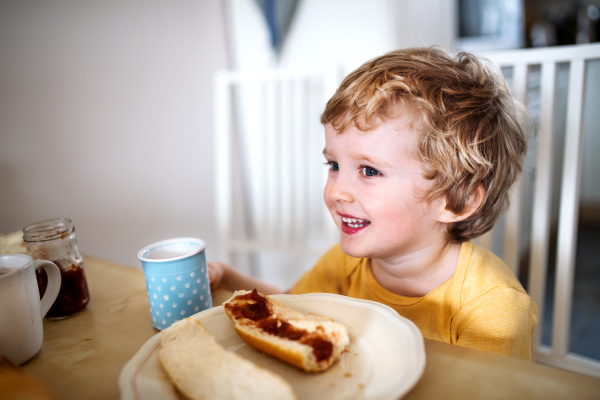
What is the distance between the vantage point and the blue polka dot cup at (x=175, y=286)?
540 millimetres

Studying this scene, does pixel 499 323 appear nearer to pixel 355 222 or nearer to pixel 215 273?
pixel 355 222

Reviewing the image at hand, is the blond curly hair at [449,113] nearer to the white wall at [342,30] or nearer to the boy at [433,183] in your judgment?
the boy at [433,183]

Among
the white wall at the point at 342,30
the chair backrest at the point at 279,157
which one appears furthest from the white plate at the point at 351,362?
the white wall at the point at 342,30

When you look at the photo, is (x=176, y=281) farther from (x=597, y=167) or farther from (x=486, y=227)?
(x=597, y=167)

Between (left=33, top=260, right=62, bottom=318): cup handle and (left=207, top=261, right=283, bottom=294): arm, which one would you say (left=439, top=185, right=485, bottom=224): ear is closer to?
(left=207, top=261, right=283, bottom=294): arm

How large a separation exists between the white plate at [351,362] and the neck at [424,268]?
31cm

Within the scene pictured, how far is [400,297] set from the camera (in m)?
0.77

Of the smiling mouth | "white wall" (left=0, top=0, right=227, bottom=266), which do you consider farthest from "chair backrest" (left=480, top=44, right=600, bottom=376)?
"white wall" (left=0, top=0, right=227, bottom=266)

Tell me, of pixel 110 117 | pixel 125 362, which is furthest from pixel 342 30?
pixel 125 362

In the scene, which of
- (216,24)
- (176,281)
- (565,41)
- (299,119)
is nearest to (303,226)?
(299,119)

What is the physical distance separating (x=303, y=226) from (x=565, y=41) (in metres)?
2.51

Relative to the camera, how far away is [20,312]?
479mm

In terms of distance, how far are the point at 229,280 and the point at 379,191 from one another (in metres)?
0.35

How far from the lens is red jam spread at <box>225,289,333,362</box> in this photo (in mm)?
436
